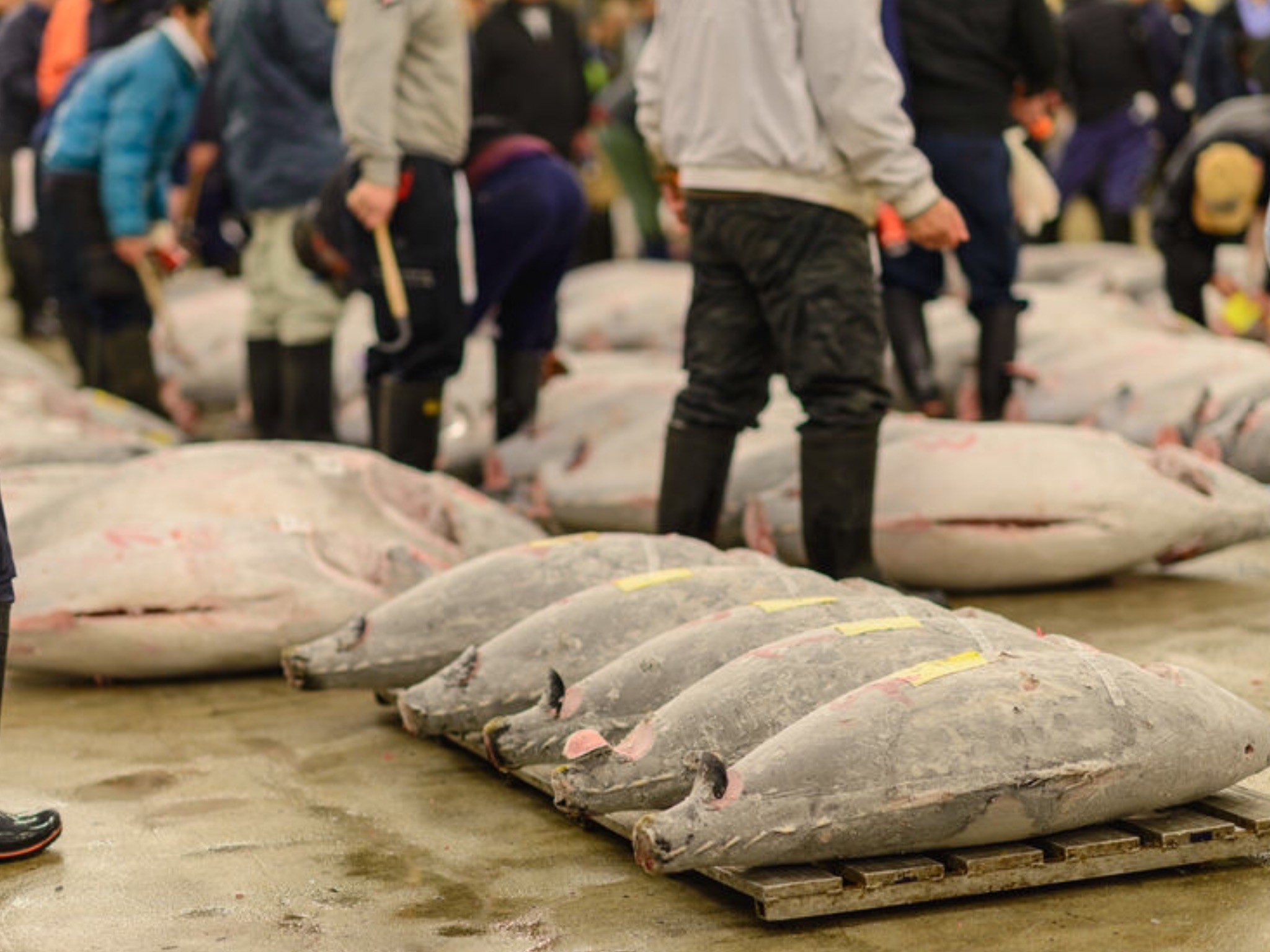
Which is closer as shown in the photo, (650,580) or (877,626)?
(877,626)

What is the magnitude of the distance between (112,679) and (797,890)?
2290 millimetres

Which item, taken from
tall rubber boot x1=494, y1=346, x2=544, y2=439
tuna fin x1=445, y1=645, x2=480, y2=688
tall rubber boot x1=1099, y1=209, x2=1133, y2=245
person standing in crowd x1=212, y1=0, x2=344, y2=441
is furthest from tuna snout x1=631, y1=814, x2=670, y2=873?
tall rubber boot x1=1099, y1=209, x2=1133, y2=245

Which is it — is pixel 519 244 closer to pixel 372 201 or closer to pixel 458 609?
pixel 372 201

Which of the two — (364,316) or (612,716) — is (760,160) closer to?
(612,716)

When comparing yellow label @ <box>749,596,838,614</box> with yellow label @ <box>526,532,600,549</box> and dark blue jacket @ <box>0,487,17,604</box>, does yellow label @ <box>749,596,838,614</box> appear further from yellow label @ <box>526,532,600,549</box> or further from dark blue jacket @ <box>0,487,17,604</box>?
dark blue jacket @ <box>0,487,17,604</box>

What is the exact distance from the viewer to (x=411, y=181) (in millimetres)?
5691

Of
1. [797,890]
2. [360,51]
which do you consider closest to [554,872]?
A: [797,890]

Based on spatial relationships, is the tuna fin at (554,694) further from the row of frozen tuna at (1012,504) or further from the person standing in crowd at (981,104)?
the person standing in crowd at (981,104)

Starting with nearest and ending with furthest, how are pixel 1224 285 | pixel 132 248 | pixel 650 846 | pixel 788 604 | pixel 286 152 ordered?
pixel 650 846
pixel 788 604
pixel 286 152
pixel 132 248
pixel 1224 285

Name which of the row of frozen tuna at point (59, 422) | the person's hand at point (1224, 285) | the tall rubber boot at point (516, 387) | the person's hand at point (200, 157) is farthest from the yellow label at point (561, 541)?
the person's hand at point (200, 157)

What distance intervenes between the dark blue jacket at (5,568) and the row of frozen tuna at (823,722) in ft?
2.53

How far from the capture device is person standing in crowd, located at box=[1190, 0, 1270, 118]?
10.9 meters

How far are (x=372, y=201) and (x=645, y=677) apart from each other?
268cm

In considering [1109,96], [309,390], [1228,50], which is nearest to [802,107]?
[309,390]
